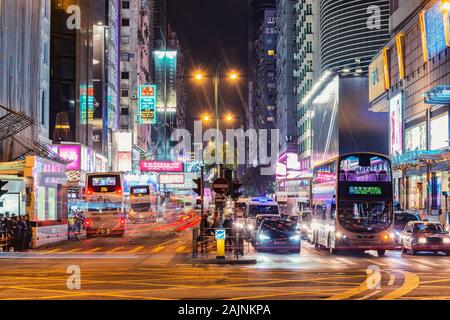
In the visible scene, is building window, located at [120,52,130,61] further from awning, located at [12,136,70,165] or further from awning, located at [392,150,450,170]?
awning, located at [12,136,70,165]

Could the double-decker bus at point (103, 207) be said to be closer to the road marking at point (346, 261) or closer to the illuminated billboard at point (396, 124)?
the road marking at point (346, 261)

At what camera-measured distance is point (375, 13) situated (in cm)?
10925

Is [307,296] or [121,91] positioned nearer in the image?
[307,296]

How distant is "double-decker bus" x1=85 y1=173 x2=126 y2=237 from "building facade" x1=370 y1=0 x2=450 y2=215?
22199 millimetres

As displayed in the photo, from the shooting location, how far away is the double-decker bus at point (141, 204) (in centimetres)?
7194

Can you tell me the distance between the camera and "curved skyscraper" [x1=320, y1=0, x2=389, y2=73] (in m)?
109

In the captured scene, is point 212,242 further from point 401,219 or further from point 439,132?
point 439,132

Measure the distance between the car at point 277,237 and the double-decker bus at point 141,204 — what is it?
38.2 meters

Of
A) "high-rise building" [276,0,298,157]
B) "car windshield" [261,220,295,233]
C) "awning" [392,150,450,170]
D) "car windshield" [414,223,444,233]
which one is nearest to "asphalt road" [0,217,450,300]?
"car windshield" [414,223,444,233]

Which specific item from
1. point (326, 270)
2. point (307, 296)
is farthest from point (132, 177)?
point (307, 296)

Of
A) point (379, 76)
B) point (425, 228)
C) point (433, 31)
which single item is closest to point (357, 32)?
point (379, 76)

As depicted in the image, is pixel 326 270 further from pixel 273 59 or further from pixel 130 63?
pixel 273 59

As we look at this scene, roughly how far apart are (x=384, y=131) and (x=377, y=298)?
84588 mm

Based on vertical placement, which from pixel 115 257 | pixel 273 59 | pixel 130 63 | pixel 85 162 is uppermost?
pixel 273 59
